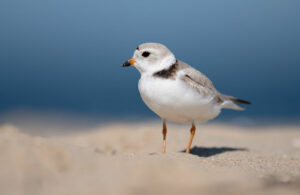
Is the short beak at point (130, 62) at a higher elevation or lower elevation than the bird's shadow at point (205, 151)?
higher

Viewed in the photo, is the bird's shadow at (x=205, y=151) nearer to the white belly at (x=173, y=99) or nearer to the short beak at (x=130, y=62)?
the white belly at (x=173, y=99)

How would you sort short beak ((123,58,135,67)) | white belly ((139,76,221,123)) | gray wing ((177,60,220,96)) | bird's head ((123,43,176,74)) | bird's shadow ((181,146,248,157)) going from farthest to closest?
1. bird's shadow ((181,146,248,157))
2. short beak ((123,58,135,67))
3. bird's head ((123,43,176,74))
4. gray wing ((177,60,220,96))
5. white belly ((139,76,221,123))

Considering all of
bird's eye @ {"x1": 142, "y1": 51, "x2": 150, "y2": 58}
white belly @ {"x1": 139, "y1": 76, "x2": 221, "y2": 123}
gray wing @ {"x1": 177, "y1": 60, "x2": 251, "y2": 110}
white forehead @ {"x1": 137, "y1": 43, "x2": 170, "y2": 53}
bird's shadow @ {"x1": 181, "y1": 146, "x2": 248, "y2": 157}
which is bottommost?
bird's shadow @ {"x1": 181, "y1": 146, "x2": 248, "y2": 157}

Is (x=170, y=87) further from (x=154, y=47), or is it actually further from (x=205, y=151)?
(x=205, y=151)

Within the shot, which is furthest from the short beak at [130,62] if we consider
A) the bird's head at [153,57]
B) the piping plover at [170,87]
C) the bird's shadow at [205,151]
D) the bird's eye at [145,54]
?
the bird's shadow at [205,151]

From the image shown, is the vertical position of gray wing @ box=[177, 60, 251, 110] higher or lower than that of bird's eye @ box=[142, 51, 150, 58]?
lower

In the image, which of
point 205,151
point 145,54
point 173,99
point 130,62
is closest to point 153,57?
point 145,54

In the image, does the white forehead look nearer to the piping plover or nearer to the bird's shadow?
the piping plover

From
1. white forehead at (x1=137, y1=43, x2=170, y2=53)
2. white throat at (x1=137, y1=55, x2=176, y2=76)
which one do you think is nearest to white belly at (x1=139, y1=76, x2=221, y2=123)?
white throat at (x1=137, y1=55, x2=176, y2=76)
